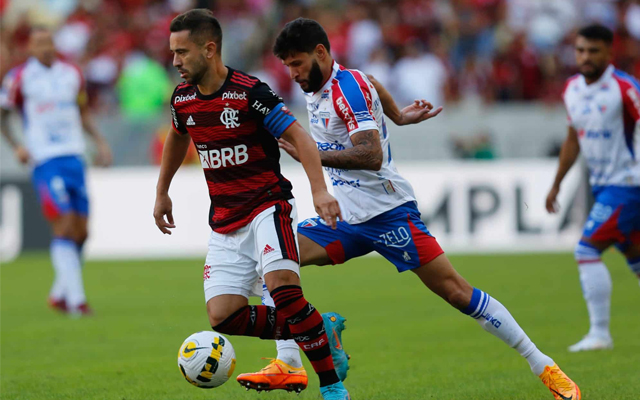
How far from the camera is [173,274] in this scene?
1397cm

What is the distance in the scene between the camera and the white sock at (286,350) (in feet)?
19.7

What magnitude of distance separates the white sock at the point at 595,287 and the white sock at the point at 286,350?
9.61 ft

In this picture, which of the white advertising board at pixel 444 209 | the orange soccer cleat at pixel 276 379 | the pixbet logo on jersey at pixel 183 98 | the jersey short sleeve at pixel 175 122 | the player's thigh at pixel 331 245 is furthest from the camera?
the white advertising board at pixel 444 209

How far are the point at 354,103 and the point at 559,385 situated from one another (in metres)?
2.10

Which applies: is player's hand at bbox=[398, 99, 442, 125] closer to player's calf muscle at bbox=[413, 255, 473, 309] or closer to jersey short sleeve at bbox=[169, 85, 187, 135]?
player's calf muscle at bbox=[413, 255, 473, 309]

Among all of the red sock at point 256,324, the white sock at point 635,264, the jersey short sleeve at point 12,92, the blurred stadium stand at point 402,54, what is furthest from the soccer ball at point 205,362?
the blurred stadium stand at point 402,54

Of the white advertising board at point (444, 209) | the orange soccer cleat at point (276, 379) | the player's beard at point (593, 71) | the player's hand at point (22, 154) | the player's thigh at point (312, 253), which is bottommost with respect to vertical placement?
the white advertising board at point (444, 209)

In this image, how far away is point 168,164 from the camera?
19.6 ft

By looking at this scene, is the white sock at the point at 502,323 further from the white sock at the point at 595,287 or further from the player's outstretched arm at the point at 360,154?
the white sock at the point at 595,287

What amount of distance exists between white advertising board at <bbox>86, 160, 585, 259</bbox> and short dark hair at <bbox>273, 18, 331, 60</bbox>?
10020 millimetres

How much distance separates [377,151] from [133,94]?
564 inches

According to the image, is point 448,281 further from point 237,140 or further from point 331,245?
point 237,140

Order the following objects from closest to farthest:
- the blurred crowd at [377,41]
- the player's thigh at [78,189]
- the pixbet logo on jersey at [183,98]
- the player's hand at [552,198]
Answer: the pixbet logo on jersey at [183,98], the player's hand at [552,198], the player's thigh at [78,189], the blurred crowd at [377,41]

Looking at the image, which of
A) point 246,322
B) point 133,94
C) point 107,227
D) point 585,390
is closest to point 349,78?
point 246,322
